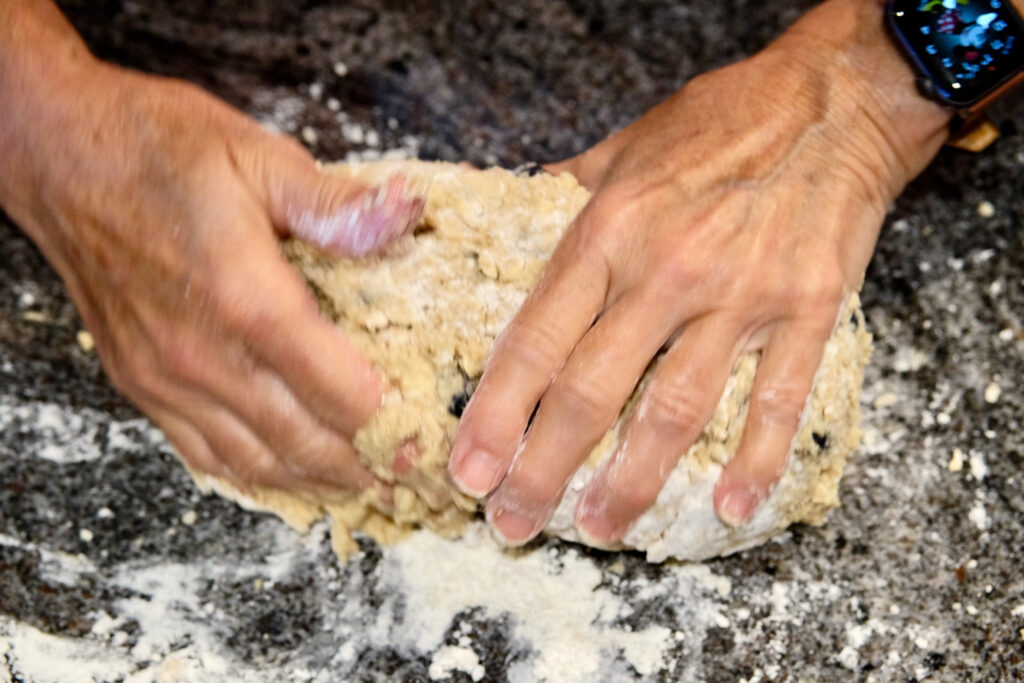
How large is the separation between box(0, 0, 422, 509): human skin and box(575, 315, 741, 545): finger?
12.1 inches

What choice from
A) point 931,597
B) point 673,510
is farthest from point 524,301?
point 931,597

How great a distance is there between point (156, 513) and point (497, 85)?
93 centimetres

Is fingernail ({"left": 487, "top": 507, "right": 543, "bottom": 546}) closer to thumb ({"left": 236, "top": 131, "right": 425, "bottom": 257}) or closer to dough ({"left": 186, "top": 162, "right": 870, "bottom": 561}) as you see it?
dough ({"left": 186, "top": 162, "right": 870, "bottom": 561})

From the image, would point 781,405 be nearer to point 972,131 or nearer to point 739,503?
point 739,503

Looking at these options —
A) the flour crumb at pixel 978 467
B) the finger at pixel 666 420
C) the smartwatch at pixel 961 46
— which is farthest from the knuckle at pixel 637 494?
the smartwatch at pixel 961 46

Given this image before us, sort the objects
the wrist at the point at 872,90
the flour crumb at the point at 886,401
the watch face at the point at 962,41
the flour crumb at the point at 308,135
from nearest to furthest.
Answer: the watch face at the point at 962,41
the wrist at the point at 872,90
the flour crumb at the point at 886,401
the flour crumb at the point at 308,135

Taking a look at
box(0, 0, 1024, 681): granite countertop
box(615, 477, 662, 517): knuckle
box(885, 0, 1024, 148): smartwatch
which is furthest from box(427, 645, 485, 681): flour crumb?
box(885, 0, 1024, 148): smartwatch

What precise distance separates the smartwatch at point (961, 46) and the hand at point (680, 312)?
10 centimetres

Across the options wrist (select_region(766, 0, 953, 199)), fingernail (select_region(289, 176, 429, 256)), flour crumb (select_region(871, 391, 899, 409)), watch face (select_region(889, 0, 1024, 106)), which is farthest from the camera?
flour crumb (select_region(871, 391, 899, 409))

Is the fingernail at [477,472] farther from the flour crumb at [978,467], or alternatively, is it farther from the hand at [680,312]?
the flour crumb at [978,467]

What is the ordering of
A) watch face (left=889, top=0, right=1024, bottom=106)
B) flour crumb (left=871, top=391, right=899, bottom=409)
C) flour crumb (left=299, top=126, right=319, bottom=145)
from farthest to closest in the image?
flour crumb (left=299, top=126, right=319, bottom=145) < flour crumb (left=871, top=391, right=899, bottom=409) < watch face (left=889, top=0, right=1024, bottom=106)

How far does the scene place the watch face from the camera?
1057mm

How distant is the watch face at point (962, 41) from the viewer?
1057 millimetres

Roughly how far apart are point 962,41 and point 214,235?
0.97m
